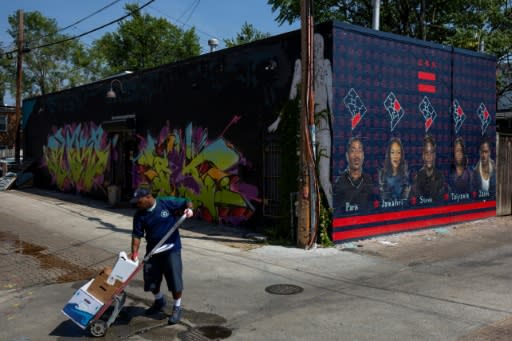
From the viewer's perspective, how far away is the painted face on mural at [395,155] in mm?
11521

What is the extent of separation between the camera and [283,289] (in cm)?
727

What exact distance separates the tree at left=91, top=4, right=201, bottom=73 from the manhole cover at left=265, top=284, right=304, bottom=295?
47.0 metres

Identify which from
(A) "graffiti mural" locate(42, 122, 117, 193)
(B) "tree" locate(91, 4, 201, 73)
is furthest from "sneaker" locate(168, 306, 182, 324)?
(B) "tree" locate(91, 4, 201, 73)

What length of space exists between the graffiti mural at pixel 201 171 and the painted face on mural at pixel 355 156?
248 centimetres

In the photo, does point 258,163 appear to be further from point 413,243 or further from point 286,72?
point 413,243

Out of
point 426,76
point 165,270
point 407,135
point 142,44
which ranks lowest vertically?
point 165,270

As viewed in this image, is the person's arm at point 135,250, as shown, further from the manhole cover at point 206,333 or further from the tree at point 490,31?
the tree at point 490,31

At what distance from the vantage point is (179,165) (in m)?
14.4

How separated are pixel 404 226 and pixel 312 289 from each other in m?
5.18

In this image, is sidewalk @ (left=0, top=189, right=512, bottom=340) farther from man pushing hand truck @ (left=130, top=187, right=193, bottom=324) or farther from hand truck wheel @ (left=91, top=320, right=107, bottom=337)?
man pushing hand truck @ (left=130, top=187, right=193, bottom=324)

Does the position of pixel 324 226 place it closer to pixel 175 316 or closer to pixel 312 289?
pixel 312 289

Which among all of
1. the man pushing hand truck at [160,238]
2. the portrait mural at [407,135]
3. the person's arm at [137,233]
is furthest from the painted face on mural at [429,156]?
the person's arm at [137,233]

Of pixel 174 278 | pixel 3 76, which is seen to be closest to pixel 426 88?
pixel 174 278

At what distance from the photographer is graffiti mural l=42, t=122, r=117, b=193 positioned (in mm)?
18453
